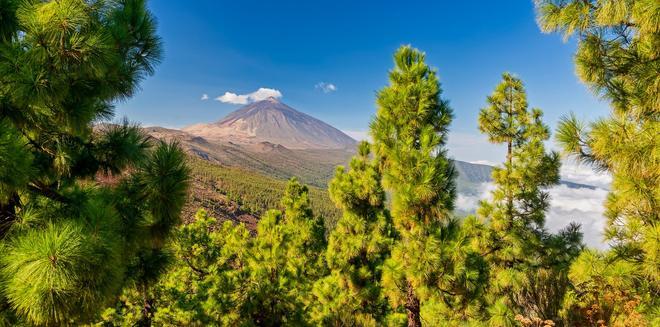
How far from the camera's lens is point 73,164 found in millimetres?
3936

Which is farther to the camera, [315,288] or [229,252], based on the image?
[229,252]

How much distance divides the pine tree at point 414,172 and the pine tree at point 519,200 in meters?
6.21

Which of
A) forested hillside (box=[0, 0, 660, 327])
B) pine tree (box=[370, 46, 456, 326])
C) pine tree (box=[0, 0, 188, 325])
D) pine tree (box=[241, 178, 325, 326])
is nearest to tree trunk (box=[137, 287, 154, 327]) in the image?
forested hillside (box=[0, 0, 660, 327])

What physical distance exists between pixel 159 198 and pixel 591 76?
676 centimetres

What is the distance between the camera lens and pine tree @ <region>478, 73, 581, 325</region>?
1130cm

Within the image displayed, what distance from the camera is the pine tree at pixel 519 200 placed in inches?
445

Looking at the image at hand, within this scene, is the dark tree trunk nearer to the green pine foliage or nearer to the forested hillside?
the forested hillside

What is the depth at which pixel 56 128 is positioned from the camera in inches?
150

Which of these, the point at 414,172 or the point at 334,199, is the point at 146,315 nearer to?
the point at 334,199

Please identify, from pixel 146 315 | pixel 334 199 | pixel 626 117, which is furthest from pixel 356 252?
pixel 626 117

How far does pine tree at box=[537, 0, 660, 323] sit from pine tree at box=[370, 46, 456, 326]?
83.2 inches

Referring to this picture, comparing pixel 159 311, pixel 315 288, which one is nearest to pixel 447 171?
pixel 315 288

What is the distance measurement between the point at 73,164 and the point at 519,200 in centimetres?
1322

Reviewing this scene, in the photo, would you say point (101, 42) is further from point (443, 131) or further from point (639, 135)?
point (639, 135)
